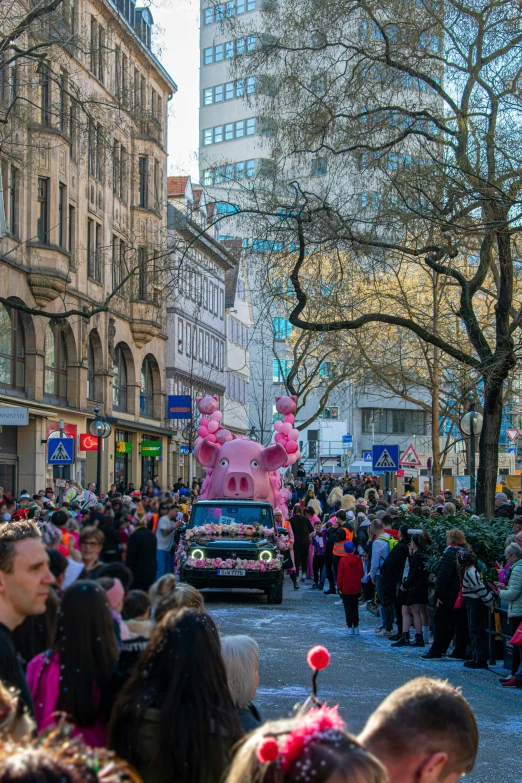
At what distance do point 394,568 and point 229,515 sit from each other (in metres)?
5.36

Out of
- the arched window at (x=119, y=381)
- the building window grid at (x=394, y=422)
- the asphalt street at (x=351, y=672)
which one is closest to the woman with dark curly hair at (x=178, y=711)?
the asphalt street at (x=351, y=672)

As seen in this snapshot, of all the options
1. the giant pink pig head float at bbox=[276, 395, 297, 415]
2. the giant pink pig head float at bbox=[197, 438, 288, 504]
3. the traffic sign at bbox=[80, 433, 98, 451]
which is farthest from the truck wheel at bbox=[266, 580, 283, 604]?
Result: the traffic sign at bbox=[80, 433, 98, 451]

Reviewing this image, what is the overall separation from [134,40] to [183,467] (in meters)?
43.8

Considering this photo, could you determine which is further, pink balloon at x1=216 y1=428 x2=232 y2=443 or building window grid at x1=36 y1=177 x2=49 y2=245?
building window grid at x1=36 y1=177 x2=49 y2=245

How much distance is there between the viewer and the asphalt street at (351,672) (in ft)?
33.3

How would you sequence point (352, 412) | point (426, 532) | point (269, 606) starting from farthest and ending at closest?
point (352, 412) → point (269, 606) → point (426, 532)

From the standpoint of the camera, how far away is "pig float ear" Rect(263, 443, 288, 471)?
27312 mm

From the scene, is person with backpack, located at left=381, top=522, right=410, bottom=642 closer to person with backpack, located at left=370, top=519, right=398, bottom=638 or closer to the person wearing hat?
person with backpack, located at left=370, top=519, right=398, bottom=638

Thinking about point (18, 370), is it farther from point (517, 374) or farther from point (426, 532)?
point (426, 532)

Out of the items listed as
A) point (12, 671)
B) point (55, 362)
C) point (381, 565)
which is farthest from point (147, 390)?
point (12, 671)

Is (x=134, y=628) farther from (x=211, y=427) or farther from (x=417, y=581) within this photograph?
(x=211, y=427)

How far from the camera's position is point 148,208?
54.1 m

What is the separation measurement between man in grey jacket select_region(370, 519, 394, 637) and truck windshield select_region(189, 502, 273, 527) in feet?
8.78

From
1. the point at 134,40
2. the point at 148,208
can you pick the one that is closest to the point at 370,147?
the point at 134,40
